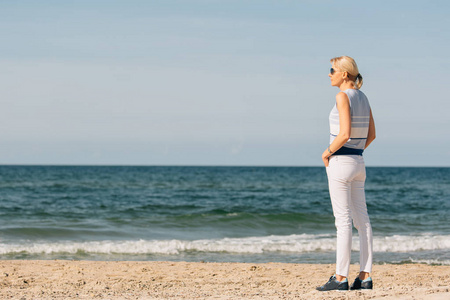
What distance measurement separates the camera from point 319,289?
4.66 meters

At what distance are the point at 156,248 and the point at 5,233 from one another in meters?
4.41

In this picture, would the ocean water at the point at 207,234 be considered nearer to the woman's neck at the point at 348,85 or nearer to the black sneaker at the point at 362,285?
the black sneaker at the point at 362,285

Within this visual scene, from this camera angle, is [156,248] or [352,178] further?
[156,248]

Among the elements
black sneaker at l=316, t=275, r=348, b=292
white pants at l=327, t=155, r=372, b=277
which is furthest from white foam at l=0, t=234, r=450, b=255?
white pants at l=327, t=155, r=372, b=277

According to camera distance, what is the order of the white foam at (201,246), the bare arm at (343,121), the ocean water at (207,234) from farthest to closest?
the white foam at (201,246) < the ocean water at (207,234) < the bare arm at (343,121)

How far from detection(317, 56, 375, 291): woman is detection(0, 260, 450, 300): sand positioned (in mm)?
529

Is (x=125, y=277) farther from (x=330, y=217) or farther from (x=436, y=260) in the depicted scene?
Answer: (x=330, y=217)

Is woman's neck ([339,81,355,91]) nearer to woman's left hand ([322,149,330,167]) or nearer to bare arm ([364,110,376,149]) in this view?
bare arm ([364,110,376,149])

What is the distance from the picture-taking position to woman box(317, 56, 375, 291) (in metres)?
4.22

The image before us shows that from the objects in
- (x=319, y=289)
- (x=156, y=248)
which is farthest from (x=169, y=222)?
(x=319, y=289)

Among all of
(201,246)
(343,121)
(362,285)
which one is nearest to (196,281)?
(362,285)

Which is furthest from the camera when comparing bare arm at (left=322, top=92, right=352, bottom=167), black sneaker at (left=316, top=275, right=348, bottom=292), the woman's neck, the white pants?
black sneaker at (left=316, top=275, right=348, bottom=292)

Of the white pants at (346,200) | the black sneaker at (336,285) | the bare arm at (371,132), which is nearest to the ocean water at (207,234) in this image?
the black sneaker at (336,285)

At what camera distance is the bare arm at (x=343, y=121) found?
4.15 meters
